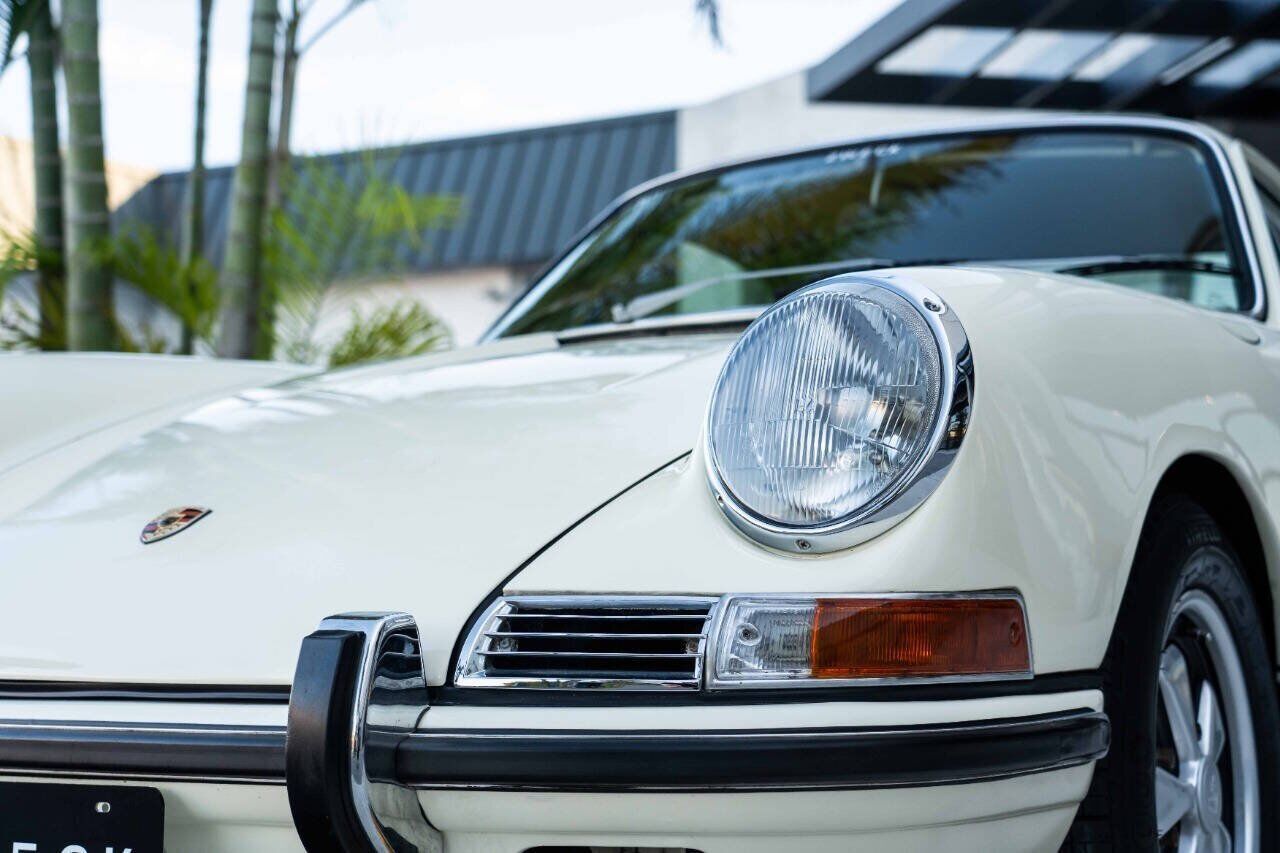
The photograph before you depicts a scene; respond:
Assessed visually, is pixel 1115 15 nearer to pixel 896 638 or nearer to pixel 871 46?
pixel 871 46

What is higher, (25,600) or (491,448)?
(491,448)

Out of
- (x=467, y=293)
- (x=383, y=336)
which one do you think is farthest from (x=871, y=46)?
(x=467, y=293)

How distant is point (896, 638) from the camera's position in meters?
1.26

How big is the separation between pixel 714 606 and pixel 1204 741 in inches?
30.2

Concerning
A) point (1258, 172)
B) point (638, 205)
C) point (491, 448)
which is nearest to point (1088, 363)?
point (491, 448)

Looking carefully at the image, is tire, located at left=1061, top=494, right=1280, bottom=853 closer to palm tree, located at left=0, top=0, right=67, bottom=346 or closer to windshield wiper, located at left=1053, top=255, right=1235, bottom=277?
windshield wiper, located at left=1053, top=255, right=1235, bottom=277

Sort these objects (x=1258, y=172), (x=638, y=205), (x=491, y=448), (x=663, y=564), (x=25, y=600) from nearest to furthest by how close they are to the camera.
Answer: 1. (x=663, y=564)
2. (x=25, y=600)
3. (x=491, y=448)
4. (x=1258, y=172)
5. (x=638, y=205)

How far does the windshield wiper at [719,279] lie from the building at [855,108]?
7.45 ft

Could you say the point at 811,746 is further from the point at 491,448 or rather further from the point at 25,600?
the point at 25,600

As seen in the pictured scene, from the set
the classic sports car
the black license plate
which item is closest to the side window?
the classic sports car

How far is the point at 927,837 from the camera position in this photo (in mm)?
1264

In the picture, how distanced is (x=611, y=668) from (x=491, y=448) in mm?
409

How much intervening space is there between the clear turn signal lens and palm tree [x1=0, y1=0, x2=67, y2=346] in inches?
192

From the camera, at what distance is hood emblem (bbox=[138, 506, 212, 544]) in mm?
1553
